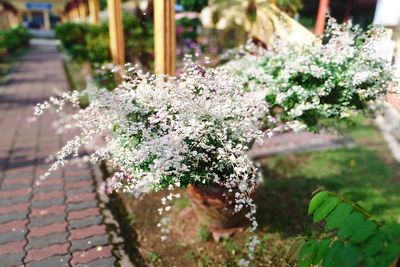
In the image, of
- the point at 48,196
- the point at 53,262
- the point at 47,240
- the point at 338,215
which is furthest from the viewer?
the point at 48,196

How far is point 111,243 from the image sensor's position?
354 centimetres

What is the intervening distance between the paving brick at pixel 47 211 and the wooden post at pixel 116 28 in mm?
3215

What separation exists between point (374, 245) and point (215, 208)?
2.11m

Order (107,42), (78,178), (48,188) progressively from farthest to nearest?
(107,42) → (78,178) → (48,188)

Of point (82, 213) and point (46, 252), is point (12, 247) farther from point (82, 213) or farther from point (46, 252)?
point (82, 213)

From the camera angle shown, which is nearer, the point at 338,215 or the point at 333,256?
the point at 333,256

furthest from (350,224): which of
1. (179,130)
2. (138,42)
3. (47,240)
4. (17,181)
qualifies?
(138,42)

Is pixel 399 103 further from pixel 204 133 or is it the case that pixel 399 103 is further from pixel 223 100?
pixel 204 133

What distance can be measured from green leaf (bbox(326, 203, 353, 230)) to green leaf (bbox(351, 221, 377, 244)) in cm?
12

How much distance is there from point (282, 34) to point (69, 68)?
37.4 feet

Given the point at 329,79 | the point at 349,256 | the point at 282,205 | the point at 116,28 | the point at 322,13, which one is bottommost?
the point at 282,205

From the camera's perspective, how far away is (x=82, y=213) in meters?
4.02

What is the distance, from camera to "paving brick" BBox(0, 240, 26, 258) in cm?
332

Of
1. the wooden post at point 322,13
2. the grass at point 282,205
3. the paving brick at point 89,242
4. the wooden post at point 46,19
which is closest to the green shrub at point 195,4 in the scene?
the wooden post at point 322,13
